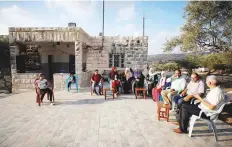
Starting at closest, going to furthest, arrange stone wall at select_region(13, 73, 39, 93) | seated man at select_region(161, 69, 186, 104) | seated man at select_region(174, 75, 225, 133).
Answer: seated man at select_region(174, 75, 225, 133), seated man at select_region(161, 69, 186, 104), stone wall at select_region(13, 73, 39, 93)

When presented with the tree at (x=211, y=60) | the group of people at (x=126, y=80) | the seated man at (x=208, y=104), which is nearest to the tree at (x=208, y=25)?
the tree at (x=211, y=60)

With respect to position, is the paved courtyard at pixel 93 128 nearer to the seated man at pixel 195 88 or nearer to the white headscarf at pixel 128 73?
the seated man at pixel 195 88

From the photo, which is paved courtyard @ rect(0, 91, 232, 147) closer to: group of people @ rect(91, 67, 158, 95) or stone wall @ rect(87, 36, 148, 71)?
group of people @ rect(91, 67, 158, 95)

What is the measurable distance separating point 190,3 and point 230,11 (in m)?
2.87

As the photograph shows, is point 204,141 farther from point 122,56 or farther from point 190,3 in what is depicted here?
point 190,3

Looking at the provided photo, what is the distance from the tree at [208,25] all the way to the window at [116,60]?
16.2 feet

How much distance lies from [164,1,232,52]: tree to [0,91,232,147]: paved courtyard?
30.8 feet

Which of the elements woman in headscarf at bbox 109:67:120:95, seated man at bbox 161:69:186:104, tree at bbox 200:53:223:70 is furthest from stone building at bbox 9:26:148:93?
tree at bbox 200:53:223:70

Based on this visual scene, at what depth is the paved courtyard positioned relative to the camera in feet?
13.2

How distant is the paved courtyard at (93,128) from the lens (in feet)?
13.2

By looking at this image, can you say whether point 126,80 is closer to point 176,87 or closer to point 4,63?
point 176,87

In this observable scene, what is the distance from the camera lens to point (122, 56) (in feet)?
50.0

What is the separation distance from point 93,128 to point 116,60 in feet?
35.2

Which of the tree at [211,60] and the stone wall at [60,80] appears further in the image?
the tree at [211,60]
